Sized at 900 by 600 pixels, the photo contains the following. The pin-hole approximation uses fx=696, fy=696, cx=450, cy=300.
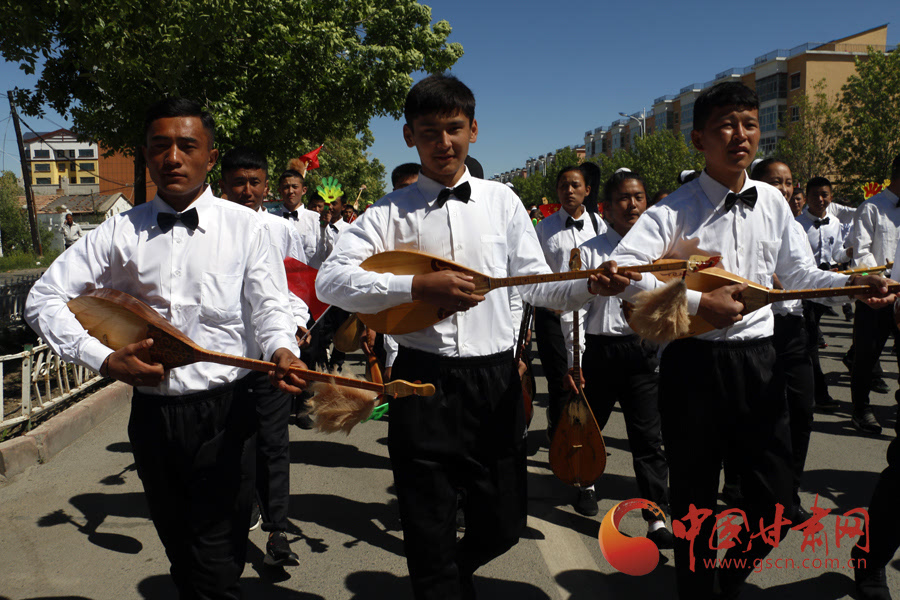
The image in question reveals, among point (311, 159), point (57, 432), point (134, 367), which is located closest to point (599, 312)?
point (134, 367)

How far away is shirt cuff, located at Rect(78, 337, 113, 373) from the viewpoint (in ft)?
8.60

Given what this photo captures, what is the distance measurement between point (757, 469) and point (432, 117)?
6.95 feet

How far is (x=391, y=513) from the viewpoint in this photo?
506 cm

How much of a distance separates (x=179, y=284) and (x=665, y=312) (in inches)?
75.8

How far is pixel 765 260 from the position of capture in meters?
3.24

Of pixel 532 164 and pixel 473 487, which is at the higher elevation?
pixel 532 164

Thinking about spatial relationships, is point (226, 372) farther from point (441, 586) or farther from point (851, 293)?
point (851, 293)

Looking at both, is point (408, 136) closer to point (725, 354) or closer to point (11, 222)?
point (725, 354)

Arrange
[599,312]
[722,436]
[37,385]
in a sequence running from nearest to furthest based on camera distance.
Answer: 1. [722,436]
2. [599,312]
3. [37,385]

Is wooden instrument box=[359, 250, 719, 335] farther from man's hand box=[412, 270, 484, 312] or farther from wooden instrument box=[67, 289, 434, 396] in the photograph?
wooden instrument box=[67, 289, 434, 396]

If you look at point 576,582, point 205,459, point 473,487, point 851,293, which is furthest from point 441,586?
point 851,293

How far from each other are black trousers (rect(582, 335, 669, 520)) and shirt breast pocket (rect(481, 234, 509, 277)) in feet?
6.97

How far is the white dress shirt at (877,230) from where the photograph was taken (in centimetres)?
659

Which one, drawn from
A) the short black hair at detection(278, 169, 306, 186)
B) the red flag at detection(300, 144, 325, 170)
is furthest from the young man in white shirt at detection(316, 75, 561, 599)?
the red flag at detection(300, 144, 325, 170)
